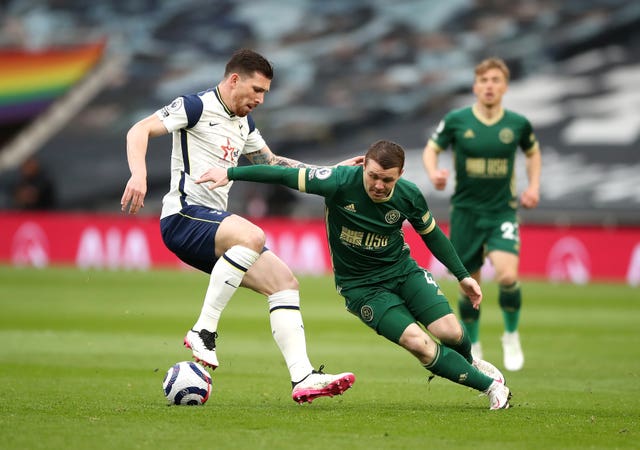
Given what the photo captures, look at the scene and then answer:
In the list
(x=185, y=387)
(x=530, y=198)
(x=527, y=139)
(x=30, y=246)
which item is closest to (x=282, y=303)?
(x=185, y=387)

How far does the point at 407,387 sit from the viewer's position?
9.27m

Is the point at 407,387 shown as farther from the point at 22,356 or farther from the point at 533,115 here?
the point at 533,115

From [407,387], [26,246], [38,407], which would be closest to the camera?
[38,407]

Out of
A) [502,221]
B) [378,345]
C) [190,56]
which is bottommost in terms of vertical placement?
[378,345]

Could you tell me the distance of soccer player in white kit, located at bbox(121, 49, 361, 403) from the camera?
7.80 meters

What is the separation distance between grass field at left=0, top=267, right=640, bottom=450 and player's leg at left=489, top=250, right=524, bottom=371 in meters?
0.29

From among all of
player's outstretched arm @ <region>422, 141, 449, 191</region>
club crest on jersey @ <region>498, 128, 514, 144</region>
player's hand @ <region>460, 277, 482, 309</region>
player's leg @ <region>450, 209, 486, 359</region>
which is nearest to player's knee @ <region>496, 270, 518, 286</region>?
player's leg @ <region>450, 209, 486, 359</region>

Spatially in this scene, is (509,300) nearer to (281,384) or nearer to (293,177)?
(281,384)

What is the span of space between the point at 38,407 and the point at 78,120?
26233 millimetres

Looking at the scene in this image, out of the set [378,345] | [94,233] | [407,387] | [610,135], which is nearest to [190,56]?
[94,233]

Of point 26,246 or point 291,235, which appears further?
point 26,246

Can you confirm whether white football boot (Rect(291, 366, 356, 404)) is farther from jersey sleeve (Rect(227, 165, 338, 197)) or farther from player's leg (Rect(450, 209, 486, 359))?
player's leg (Rect(450, 209, 486, 359))

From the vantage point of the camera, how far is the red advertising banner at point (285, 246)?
22.8 metres

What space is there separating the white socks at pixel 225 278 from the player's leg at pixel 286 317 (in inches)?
7.1
